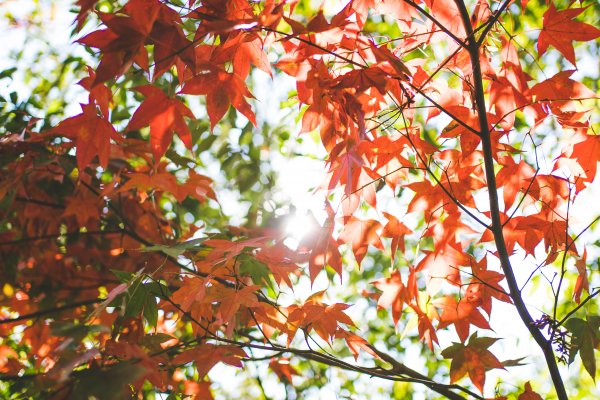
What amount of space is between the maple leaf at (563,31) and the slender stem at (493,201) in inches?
11.7

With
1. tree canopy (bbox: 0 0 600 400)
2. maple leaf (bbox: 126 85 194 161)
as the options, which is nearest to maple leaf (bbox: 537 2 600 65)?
tree canopy (bbox: 0 0 600 400)

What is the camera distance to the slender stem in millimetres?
1054

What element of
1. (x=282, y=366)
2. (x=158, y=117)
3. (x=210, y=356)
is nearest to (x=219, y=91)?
(x=158, y=117)

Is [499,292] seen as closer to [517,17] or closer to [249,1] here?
[249,1]

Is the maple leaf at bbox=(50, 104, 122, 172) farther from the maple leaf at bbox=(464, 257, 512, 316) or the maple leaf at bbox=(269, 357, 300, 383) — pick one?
the maple leaf at bbox=(269, 357, 300, 383)

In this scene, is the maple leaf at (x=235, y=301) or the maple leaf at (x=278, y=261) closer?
the maple leaf at (x=235, y=301)

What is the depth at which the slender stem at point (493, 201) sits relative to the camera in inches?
41.5

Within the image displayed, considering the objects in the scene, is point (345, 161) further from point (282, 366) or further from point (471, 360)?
point (282, 366)

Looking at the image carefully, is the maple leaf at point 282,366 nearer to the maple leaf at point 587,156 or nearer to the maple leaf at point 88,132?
the maple leaf at point 88,132

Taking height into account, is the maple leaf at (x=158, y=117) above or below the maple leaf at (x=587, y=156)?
above

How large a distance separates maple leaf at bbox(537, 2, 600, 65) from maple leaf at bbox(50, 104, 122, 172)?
3.48 feet

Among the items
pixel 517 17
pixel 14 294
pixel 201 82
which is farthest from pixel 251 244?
pixel 517 17

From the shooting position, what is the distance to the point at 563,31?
4.08 ft

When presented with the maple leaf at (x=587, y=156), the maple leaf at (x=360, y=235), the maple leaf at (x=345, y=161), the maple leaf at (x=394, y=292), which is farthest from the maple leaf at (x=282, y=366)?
the maple leaf at (x=587, y=156)
